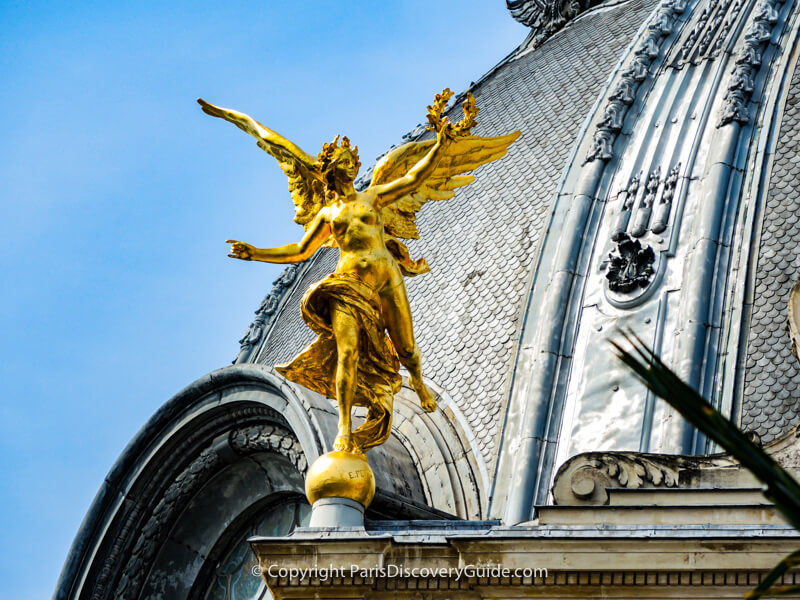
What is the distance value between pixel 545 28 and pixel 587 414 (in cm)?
1267

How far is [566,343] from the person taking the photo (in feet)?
54.7

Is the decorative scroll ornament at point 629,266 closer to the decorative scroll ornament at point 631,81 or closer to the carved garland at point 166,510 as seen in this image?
the decorative scroll ornament at point 631,81

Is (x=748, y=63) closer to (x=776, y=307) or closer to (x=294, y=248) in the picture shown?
(x=776, y=307)

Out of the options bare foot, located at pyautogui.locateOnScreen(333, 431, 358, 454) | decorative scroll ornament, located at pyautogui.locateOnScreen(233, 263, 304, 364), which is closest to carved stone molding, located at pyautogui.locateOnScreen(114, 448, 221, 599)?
decorative scroll ornament, located at pyautogui.locateOnScreen(233, 263, 304, 364)

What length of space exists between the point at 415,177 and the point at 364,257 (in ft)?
3.30

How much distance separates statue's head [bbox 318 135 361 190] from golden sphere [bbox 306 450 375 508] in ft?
8.41

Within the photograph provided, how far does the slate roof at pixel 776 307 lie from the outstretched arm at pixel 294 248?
477 centimetres

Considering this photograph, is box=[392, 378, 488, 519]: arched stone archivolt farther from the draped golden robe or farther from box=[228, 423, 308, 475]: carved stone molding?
the draped golden robe

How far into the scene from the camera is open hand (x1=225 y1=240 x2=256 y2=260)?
43.3 feet

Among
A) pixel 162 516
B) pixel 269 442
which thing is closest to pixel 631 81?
pixel 269 442

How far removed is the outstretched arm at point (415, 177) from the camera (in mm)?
13156

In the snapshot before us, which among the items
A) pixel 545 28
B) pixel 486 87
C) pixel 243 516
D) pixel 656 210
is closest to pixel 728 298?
pixel 656 210

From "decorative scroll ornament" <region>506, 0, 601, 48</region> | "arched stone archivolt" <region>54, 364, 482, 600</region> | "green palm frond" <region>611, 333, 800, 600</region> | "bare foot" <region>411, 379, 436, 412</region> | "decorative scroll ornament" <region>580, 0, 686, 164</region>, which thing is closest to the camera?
"green palm frond" <region>611, 333, 800, 600</region>

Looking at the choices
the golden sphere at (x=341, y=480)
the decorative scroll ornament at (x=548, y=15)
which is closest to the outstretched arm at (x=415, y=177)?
the golden sphere at (x=341, y=480)
